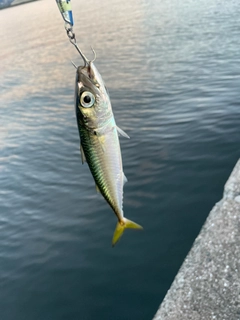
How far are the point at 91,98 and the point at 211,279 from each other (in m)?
3.03

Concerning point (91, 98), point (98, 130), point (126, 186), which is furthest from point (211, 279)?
point (126, 186)

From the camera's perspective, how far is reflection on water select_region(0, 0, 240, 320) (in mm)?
6594

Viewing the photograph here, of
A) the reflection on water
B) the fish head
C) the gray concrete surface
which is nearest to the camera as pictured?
the fish head

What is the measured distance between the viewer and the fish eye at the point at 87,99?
301 cm

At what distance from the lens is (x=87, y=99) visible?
3043 mm

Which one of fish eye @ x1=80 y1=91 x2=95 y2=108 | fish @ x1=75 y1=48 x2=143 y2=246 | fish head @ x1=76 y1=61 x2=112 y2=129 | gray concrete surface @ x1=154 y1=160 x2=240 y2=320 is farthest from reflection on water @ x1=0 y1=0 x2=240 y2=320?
fish eye @ x1=80 y1=91 x2=95 y2=108

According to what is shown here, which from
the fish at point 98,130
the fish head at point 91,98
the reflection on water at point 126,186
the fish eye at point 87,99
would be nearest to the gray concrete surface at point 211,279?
the reflection on water at point 126,186

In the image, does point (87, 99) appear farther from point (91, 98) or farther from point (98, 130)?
point (98, 130)

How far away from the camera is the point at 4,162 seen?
12.9 meters

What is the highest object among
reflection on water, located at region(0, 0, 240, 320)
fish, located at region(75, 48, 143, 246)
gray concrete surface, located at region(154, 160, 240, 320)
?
fish, located at region(75, 48, 143, 246)

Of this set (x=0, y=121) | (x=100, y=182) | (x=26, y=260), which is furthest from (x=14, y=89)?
(x=100, y=182)

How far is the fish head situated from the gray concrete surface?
2713 mm

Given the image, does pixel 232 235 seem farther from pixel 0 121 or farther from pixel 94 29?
pixel 94 29

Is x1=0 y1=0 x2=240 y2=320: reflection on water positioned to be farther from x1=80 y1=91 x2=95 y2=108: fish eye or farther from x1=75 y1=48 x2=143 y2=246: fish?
x1=80 y1=91 x2=95 y2=108: fish eye
